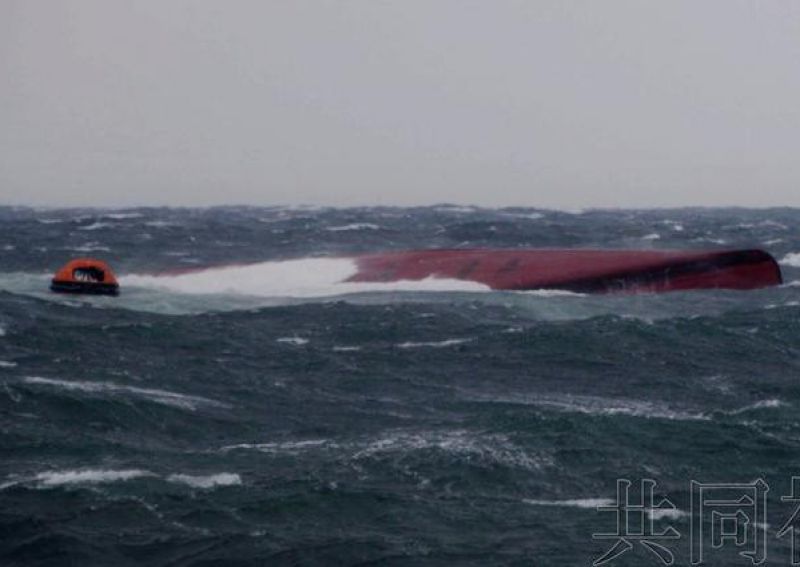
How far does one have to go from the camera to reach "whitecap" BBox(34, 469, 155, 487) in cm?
1972

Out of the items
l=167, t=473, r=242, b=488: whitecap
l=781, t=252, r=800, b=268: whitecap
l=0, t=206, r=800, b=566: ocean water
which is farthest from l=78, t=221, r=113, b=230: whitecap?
l=167, t=473, r=242, b=488: whitecap

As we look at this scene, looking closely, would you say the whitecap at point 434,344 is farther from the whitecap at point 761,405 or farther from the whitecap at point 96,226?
the whitecap at point 96,226

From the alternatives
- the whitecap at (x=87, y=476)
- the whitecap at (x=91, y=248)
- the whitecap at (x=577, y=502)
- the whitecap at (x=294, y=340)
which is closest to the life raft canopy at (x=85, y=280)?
the whitecap at (x=294, y=340)

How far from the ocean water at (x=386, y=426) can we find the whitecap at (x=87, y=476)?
0.22ft

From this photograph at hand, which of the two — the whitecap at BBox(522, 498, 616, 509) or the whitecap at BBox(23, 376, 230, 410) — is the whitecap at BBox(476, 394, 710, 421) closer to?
the whitecap at BBox(522, 498, 616, 509)

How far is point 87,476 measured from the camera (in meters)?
20.1

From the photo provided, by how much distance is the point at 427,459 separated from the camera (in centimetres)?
2159

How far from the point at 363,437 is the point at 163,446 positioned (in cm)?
410

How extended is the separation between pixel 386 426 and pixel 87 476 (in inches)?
272

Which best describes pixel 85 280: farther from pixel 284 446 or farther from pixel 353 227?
pixel 353 227

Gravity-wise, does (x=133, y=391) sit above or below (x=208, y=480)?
above

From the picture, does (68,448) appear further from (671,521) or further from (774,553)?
(774,553)

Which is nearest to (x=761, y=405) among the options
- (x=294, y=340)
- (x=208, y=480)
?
(x=208, y=480)

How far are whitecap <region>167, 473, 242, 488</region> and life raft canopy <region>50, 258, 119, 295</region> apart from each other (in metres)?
30.5
